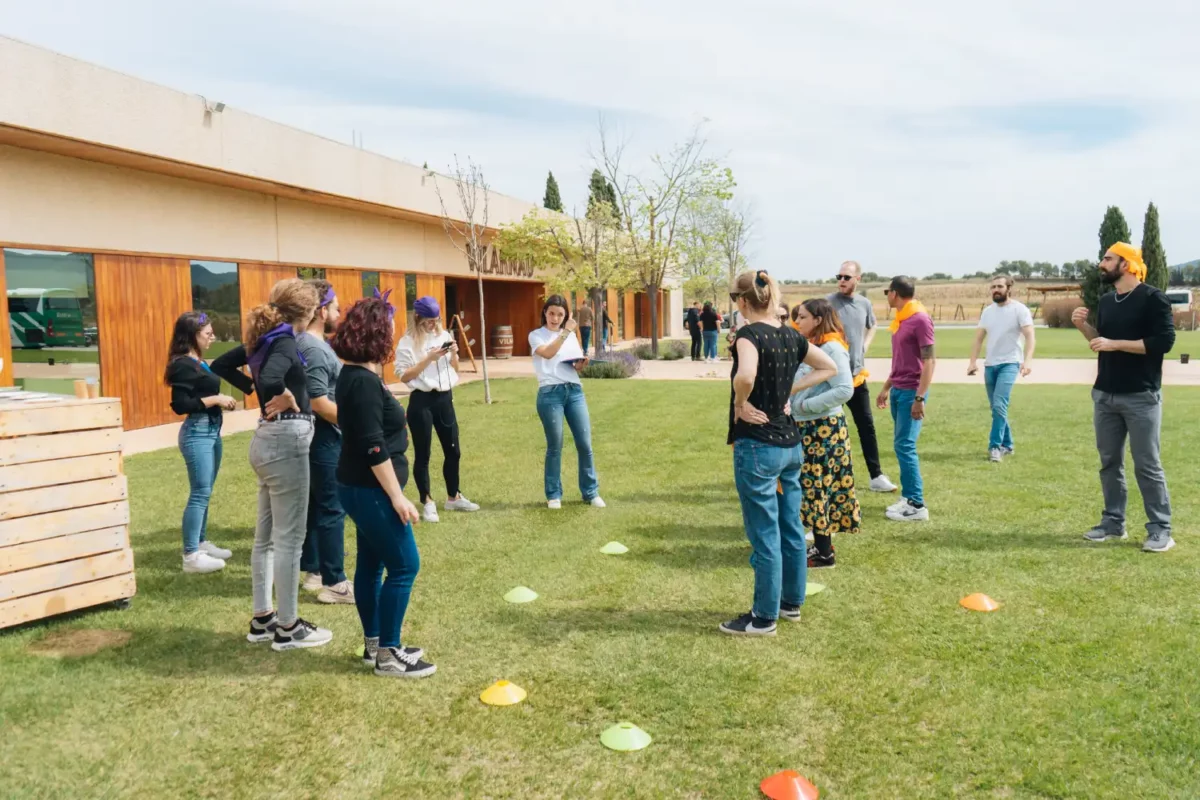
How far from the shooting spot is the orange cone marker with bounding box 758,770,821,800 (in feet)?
9.91

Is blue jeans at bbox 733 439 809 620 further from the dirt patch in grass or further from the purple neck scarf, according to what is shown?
the dirt patch in grass

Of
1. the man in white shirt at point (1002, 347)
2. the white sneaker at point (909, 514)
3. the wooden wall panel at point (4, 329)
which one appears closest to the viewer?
the white sneaker at point (909, 514)

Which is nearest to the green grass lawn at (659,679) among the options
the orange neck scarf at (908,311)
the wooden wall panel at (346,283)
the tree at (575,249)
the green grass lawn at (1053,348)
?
the orange neck scarf at (908,311)

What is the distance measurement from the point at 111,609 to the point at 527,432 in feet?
23.5

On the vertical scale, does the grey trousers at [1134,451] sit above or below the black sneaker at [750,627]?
above

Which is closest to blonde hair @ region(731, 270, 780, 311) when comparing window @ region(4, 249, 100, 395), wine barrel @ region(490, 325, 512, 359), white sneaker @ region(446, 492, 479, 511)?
white sneaker @ region(446, 492, 479, 511)

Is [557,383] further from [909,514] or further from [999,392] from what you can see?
[999,392]

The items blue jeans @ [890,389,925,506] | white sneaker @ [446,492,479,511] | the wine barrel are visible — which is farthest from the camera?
the wine barrel

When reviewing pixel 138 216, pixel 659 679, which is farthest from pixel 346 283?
pixel 659 679

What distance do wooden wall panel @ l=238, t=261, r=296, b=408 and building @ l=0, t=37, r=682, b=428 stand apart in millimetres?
33

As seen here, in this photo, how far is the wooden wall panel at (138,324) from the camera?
39.3ft

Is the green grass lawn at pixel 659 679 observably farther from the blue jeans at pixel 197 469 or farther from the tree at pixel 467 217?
the tree at pixel 467 217

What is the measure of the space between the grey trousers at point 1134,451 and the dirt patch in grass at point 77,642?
20.3 ft

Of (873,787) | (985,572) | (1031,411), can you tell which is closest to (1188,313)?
(1031,411)
